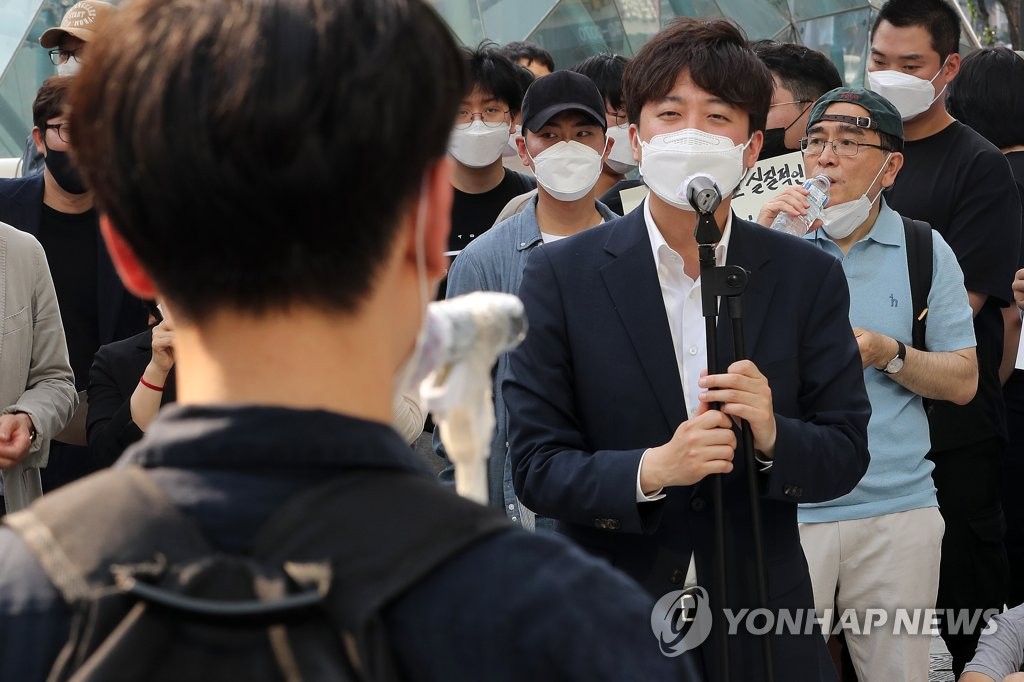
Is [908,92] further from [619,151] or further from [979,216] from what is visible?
[619,151]

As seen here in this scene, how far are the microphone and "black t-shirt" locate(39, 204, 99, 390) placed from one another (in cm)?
317

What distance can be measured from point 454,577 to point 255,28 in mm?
535

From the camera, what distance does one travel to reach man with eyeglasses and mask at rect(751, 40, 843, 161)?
575 centimetres

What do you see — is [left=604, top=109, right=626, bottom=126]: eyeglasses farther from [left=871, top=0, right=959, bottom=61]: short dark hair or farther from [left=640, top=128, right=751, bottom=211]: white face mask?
[left=640, top=128, right=751, bottom=211]: white face mask

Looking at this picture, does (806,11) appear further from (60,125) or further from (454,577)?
(454,577)

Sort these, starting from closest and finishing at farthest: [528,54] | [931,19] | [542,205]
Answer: [542,205] → [931,19] → [528,54]

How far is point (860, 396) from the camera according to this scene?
315 cm

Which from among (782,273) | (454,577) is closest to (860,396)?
(782,273)

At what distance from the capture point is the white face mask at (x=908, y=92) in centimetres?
553

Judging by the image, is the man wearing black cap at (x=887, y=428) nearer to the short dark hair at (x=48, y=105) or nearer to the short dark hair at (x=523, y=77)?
the short dark hair at (x=523, y=77)

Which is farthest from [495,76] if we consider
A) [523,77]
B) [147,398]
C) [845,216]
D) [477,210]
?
[147,398]

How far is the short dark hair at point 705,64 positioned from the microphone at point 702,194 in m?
0.41

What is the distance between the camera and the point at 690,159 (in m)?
3.39

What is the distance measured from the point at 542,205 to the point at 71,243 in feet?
6.83
